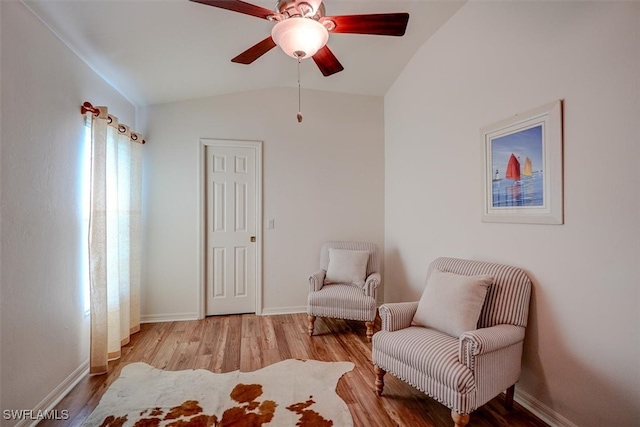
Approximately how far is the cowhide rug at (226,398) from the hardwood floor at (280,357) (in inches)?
3.5

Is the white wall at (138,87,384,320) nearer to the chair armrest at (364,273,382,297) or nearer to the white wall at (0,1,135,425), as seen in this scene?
the chair armrest at (364,273,382,297)

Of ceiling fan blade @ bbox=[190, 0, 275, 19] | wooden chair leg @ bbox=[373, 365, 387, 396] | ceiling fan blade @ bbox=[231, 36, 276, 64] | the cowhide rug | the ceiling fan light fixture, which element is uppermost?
ceiling fan blade @ bbox=[190, 0, 275, 19]

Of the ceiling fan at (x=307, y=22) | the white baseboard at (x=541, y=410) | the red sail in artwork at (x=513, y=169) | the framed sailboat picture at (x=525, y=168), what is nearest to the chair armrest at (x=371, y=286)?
the framed sailboat picture at (x=525, y=168)

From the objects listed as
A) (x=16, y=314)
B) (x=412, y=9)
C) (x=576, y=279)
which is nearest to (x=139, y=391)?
(x=16, y=314)

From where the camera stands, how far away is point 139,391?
2035 millimetres

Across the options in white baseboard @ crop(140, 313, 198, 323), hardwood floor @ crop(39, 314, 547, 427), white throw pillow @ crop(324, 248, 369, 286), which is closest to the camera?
hardwood floor @ crop(39, 314, 547, 427)

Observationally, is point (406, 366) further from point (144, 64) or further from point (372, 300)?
point (144, 64)

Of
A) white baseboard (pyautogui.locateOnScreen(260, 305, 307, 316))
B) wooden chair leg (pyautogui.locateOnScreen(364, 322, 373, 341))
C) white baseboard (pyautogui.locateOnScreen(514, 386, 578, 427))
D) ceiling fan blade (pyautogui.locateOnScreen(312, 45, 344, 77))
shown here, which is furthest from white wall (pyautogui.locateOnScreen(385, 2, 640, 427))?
white baseboard (pyautogui.locateOnScreen(260, 305, 307, 316))

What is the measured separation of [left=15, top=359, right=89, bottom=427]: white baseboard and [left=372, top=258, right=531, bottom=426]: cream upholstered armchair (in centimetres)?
207

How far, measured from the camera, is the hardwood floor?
5.93 ft

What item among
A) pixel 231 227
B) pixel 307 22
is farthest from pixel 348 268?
pixel 307 22

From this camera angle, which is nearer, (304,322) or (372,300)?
(372,300)

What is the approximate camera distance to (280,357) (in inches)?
99.8

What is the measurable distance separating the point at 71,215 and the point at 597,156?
3.27 meters
